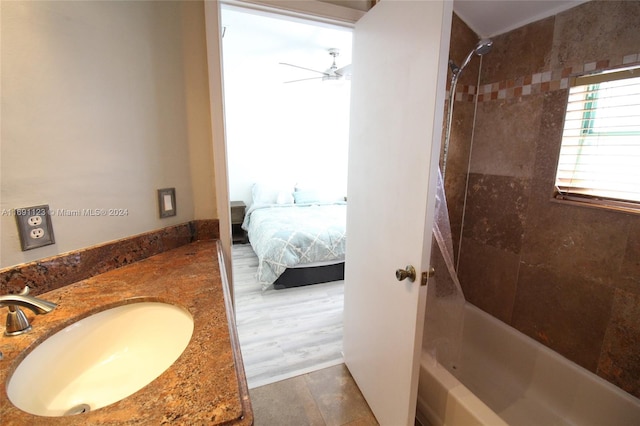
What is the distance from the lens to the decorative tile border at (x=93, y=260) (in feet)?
2.78

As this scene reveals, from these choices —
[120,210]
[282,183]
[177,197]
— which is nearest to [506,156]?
[177,197]

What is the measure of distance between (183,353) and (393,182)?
947mm

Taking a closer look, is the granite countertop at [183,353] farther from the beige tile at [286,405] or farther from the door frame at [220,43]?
the beige tile at [286,405]

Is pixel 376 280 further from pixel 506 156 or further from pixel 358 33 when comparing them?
pixel 358 33

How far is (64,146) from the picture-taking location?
93 cm

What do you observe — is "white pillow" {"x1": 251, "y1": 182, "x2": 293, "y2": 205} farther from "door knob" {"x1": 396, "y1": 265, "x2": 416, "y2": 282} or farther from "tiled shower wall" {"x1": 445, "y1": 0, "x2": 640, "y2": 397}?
"door knob" {"x1": 396, "y1": 265, "x2": 416, "y2": 282}

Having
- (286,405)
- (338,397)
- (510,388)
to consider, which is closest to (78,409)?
(286,405)

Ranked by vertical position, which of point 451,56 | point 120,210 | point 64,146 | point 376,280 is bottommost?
point 376,280

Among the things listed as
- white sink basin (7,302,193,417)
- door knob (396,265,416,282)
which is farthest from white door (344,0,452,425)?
white sink basin (7,302,193,417)

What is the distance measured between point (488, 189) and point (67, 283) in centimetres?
218

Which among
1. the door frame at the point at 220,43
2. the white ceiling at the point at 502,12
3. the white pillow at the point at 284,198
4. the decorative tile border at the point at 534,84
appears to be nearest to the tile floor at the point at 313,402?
the door frame at the point at 220,43

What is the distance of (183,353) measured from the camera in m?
0.64

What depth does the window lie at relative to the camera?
49.0 inches

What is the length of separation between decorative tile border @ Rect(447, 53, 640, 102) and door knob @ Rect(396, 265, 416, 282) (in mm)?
1279
